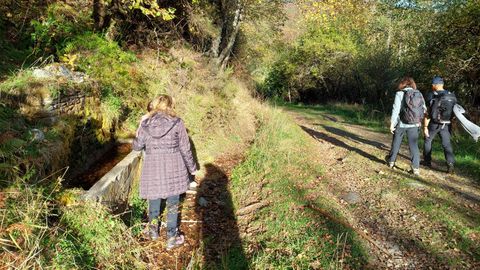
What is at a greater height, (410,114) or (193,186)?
(410,114)

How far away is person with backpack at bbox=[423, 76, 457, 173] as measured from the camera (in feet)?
21.3

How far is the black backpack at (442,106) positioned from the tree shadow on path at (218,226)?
14.1 feet

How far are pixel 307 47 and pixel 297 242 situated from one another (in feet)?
75.3

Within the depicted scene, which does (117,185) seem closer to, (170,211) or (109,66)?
(170,211)

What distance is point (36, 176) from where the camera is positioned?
3932 millimetres

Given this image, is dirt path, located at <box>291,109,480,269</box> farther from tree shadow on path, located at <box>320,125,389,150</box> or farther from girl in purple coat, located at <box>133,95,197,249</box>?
girl in purple coat, located at <box>133,95,197,249</box>

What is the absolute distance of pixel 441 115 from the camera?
6582 millimetres

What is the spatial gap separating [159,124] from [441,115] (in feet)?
18.0

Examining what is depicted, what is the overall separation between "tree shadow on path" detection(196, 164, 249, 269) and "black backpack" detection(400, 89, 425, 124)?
365 centimetres

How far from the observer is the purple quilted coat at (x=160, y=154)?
409cm

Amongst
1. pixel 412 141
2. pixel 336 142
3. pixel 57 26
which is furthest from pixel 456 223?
pixel 57 26

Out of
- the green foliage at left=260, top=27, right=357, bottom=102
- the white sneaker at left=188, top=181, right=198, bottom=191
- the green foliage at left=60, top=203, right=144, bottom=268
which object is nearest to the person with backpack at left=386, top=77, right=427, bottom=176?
the white sneaker at left=188, top=181, right=198, bottom=191

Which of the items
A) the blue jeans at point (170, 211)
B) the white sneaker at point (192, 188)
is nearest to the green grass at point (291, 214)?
the white sneaker at point (192, 188)

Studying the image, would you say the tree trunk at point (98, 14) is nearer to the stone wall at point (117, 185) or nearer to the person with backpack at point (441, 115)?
the stone wall at point (117, 185)
